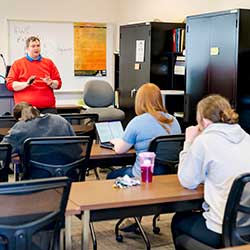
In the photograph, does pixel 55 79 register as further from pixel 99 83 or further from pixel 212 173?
pixel 212 173

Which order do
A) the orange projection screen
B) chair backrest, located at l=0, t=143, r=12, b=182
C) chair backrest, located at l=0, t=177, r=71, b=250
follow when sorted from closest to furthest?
1. chair backrest, located at l=0, t=177, r=71, b=250
2. chair backrest, located at l=0, t=143, r=12, b=182
3. the orange projection screen

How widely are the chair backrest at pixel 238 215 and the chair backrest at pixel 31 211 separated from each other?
2.60 ft

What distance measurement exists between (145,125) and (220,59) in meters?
1.71

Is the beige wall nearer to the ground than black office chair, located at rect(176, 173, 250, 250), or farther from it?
farther from it

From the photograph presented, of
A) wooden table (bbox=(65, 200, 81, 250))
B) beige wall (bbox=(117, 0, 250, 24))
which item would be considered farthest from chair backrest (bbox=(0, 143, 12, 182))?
beige wall (bbox=(117, 0, 250, 24))

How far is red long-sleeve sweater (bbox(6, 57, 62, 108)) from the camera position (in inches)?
214

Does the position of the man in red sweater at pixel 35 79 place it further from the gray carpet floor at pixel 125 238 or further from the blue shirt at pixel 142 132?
the blue shirt at pixel 142 132

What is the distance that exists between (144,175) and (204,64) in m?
2.69

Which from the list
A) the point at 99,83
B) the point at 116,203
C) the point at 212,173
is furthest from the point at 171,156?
the point at 99,83

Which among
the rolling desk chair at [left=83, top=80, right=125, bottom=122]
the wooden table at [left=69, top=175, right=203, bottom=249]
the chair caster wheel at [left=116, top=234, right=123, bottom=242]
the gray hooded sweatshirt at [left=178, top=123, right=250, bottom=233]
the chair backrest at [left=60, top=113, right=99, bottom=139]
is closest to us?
the wooden table at [left=69, top=175, right=203, bottom=249]

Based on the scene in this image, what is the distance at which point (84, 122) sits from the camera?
5.14 metres

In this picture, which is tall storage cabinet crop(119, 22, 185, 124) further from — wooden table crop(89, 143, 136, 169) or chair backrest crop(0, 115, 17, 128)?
wooden table crop(89, 143, 136, 169)

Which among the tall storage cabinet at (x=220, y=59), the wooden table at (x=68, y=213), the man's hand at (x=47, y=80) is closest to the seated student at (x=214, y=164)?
the wooden table at (x=68, y=213)

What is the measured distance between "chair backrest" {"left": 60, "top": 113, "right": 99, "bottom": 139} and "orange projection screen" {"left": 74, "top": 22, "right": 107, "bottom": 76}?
3.54 m
